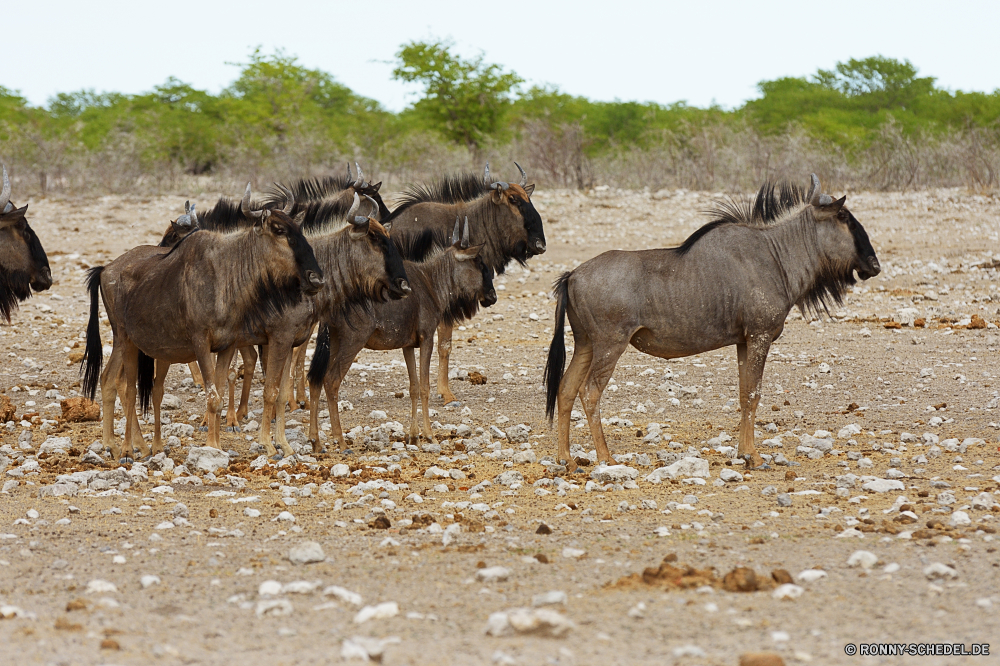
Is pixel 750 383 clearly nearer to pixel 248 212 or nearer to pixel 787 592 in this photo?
pixel 787 592

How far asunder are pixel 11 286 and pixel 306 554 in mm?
5514

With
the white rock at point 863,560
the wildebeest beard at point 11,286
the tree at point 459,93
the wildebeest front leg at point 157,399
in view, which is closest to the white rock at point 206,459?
the wildebeest front leg at point 157,399

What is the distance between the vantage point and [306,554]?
547cm

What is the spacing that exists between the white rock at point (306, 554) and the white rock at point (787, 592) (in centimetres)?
226

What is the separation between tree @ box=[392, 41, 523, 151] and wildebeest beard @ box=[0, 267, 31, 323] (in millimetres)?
25542

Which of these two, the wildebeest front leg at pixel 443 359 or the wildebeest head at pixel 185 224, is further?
the wildebeest front leg at pixel 443 359

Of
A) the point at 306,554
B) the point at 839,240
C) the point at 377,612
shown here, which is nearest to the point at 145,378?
the point at 306,554

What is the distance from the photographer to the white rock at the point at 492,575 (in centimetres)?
512

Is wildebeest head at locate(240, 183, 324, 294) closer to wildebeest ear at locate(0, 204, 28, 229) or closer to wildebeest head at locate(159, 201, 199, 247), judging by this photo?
wildebeest head at locate(159, 201, 199, 247)

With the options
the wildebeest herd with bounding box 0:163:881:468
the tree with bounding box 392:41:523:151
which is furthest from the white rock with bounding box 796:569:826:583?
the tree with bounding box 392:41:523:151

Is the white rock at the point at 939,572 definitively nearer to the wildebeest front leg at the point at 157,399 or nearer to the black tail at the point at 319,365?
the black tail at the point at 319,365

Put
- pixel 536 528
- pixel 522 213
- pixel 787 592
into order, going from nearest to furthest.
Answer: pixel 787 592 < pixel 536 528 < pixel 522 213

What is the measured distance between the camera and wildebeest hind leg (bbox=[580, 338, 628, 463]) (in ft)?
26.8

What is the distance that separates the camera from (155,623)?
4543 mm
